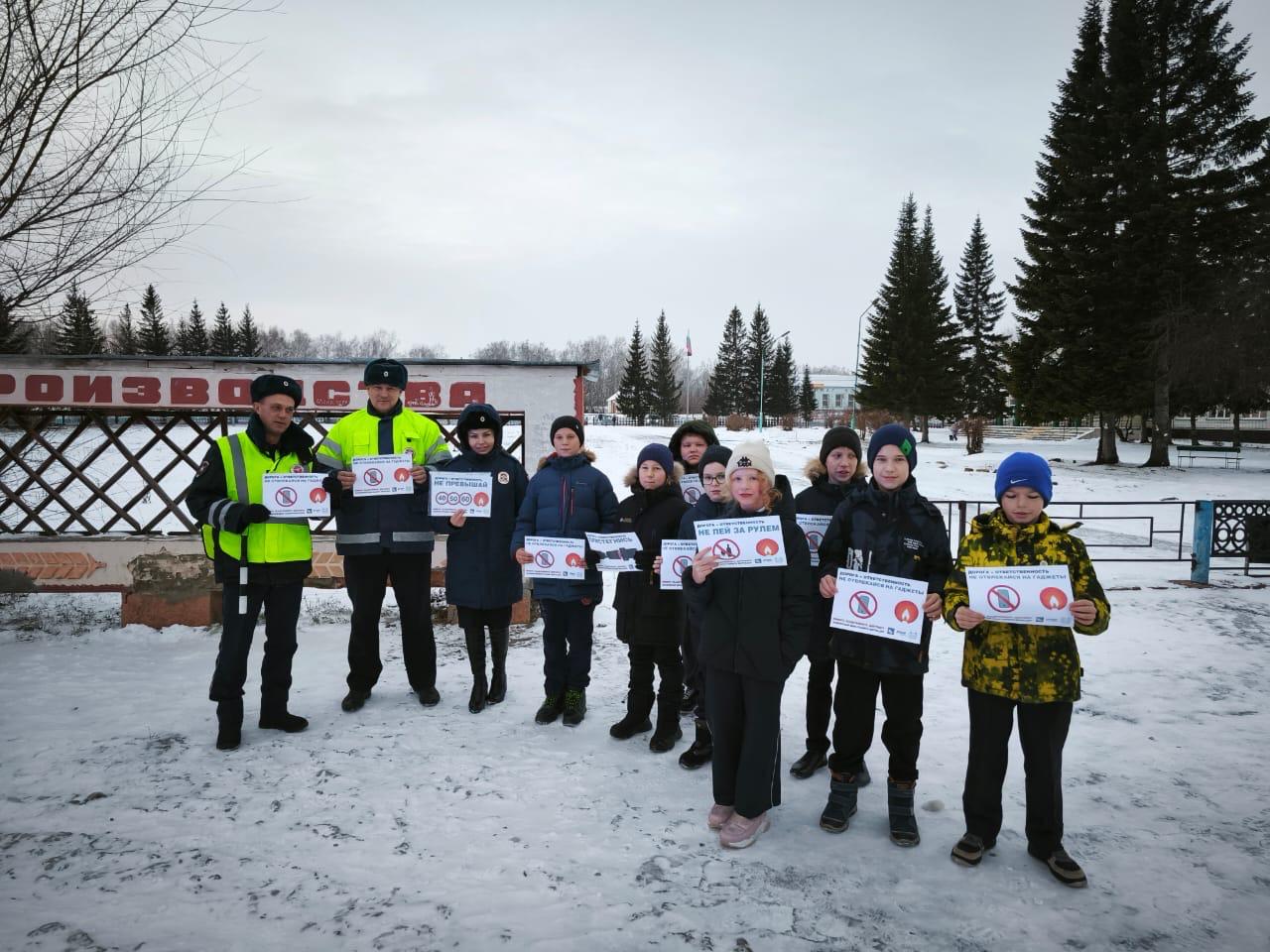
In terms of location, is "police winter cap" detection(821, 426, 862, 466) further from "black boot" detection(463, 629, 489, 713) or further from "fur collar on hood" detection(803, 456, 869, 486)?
"black boot" detection(463, 629, 489, 713)

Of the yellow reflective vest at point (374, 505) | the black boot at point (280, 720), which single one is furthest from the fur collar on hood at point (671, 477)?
the black boot at point (280, 720)

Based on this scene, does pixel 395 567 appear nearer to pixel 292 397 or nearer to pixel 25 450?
pixel 292 397

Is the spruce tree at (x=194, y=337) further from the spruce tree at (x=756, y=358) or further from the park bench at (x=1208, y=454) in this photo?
the park bench at (x=1208, y=454)

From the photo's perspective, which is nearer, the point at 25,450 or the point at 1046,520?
the point at 1046,520

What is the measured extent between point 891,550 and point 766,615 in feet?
2.22

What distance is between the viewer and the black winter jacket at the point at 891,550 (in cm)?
314

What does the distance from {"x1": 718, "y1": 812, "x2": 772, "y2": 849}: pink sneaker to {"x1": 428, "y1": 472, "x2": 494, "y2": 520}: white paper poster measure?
243cm

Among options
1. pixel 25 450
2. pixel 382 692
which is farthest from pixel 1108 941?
pixel 25 450

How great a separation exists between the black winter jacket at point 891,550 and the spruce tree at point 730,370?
6244 cm

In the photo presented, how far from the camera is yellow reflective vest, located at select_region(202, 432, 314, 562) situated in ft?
13.3

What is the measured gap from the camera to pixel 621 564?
13.6 feet

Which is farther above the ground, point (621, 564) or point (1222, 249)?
point (1222, 249)

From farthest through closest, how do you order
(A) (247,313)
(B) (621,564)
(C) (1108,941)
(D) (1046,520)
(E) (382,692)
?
(A) (247,313) → (E) (382,692) → (B) (621,564) → (D) (1046,520) → (C) (1108,941)

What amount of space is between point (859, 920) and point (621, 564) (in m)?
2.13
